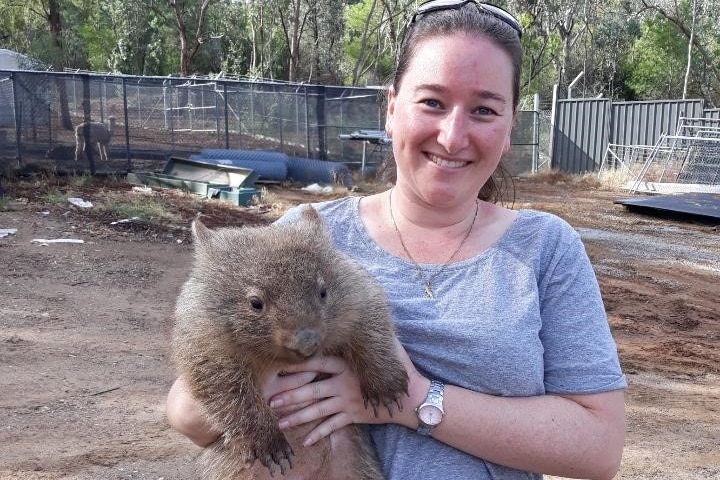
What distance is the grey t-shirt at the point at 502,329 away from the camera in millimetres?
2012

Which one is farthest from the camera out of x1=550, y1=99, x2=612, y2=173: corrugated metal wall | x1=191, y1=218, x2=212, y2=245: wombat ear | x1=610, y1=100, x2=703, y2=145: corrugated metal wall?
x1=550, y1=99, x2=612, y2=173: corrugated metal wall

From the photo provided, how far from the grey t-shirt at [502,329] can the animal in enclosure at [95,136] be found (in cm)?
1340

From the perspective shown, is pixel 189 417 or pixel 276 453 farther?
pixel 189 417

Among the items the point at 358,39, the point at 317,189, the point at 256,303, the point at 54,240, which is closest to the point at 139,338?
the point at 54,240

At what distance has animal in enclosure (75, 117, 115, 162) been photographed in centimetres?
1440

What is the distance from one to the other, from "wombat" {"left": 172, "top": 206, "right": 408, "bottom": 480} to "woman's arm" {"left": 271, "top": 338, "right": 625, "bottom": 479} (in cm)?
13

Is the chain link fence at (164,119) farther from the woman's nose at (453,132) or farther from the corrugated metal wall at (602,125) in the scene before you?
the woman's nose at (453,132)

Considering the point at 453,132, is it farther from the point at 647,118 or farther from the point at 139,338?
the point at 647,118

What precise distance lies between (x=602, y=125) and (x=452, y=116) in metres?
20.3

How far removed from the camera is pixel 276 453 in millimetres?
2105

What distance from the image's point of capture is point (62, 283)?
779 centimetres

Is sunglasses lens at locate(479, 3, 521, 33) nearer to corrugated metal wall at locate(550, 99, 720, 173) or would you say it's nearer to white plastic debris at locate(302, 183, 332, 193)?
white plastic debris at locate(302, 183, 332, 193)

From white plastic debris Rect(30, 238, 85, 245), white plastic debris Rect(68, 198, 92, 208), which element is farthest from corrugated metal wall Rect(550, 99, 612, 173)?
white plastic debris Rect(30, 238, 85, 245)

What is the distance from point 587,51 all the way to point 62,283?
38.3m
